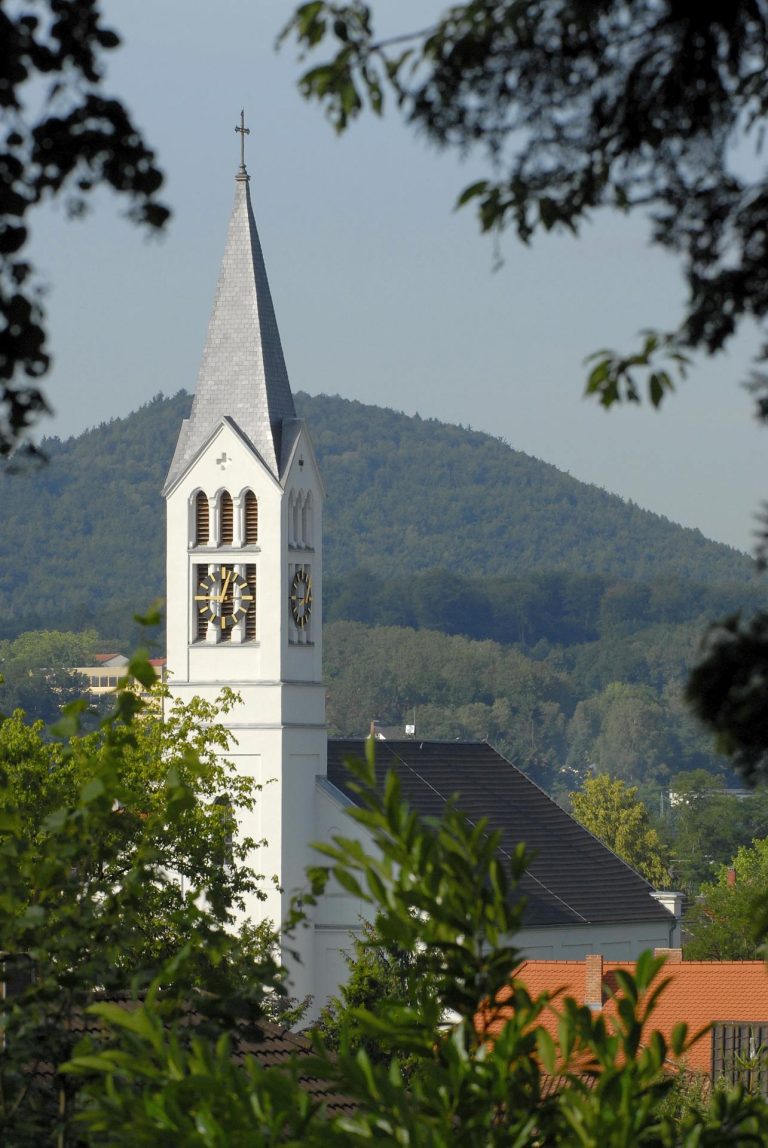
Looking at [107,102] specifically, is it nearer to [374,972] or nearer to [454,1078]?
[454,1078]

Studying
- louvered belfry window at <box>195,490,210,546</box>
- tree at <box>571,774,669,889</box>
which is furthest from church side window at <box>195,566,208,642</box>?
tree at <box>571,774,669,889</box>

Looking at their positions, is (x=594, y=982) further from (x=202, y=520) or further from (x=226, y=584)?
(x=202, y=520)

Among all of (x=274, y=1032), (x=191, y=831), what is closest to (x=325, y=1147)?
(x=274, y=1032)

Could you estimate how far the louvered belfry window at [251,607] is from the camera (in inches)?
2348

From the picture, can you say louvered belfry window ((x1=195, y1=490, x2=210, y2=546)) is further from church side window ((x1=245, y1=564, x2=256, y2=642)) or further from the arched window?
church side window ((x1=245, y1=564, x2=256, y2=642))

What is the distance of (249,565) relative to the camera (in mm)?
59594

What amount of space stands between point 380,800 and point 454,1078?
0.91 metres

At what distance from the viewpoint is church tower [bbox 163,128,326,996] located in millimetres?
59000

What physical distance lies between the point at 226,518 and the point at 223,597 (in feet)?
6.28

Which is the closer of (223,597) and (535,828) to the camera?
(223,597)

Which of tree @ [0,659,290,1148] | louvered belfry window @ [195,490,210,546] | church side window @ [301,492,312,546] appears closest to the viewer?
tree @ [0,659,290,1148]

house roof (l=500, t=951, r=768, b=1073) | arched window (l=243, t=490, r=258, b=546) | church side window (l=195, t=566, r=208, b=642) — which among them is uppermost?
arched window (l=243, t=490, r=258, b=546)

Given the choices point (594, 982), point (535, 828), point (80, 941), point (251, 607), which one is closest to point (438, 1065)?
point (80, 941)

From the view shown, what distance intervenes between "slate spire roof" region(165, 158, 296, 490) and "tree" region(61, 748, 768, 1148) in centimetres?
5138
